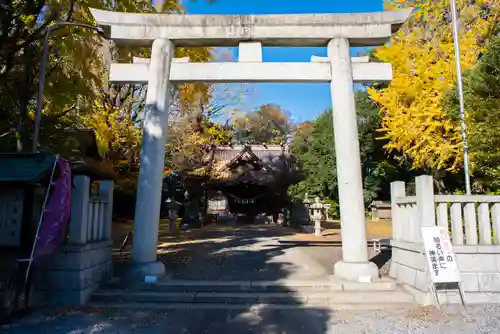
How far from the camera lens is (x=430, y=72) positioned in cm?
1422

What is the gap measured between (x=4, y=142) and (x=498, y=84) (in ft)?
46.1

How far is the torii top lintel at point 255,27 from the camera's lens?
24.7ft

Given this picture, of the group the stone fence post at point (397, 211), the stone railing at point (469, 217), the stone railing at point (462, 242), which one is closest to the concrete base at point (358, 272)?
the stone railing at point (462, 242)

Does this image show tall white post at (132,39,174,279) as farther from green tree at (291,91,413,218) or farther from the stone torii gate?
green tree at (291,91,413,218)

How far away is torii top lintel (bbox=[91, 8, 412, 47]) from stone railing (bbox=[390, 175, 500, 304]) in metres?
3.54

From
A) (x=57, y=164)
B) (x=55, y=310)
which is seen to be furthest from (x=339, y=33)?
(x=55, y=310)

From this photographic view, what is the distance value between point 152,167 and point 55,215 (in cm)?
212

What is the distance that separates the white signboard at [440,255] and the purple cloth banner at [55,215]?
592cm

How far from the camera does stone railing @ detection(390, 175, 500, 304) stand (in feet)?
19.2

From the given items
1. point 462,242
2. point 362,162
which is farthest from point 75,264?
point 362,162

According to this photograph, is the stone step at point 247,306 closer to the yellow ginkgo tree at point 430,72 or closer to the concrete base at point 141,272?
the concrete base at point 141,272

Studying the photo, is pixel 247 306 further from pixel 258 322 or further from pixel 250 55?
pixel 250 55

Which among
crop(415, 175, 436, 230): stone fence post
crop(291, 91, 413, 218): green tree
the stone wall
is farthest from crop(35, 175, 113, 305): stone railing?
crop(291, 91, 413, 218): green tree

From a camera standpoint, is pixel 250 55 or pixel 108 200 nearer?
pixel 108 200
